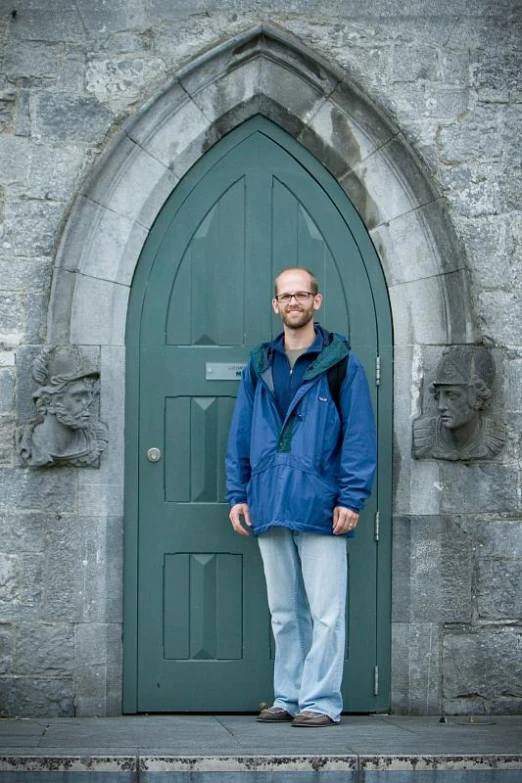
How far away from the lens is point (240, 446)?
650 centimetres

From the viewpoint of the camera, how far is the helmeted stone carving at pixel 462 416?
676cm

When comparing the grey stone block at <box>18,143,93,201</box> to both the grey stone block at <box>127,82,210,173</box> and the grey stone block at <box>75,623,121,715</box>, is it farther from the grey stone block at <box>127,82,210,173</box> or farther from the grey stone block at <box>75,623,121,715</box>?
the grey stone block at <box>75,623,121,715</box>

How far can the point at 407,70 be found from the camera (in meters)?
6.86

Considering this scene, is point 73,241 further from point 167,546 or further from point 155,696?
point 155,696

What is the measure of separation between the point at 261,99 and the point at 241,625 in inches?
99.2

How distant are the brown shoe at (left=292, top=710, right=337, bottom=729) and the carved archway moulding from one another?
1.12 metres

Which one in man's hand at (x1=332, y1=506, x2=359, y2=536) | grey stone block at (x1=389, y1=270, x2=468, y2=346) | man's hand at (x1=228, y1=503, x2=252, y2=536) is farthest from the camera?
grey stone block at (x1=389, y1=270, x2=468, y2=346)

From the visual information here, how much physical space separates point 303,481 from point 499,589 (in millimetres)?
1224

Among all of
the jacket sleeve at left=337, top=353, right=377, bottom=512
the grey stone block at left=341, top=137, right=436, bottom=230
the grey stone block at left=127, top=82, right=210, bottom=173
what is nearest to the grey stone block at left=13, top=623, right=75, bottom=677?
the jacket sleeve at left=337, top=353, right=377, bottom=512

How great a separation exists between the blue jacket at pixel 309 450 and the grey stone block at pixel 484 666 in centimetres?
104

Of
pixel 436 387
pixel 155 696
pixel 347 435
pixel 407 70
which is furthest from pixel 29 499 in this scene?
pixel 407 70

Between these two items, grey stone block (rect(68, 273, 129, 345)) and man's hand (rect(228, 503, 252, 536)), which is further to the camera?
grey stone block (rect(68, 273, 129, 345))

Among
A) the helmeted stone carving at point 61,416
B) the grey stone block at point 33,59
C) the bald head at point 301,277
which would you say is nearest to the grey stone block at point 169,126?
the grey stone block at point 33,59

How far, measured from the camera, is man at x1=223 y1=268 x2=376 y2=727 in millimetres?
6281
